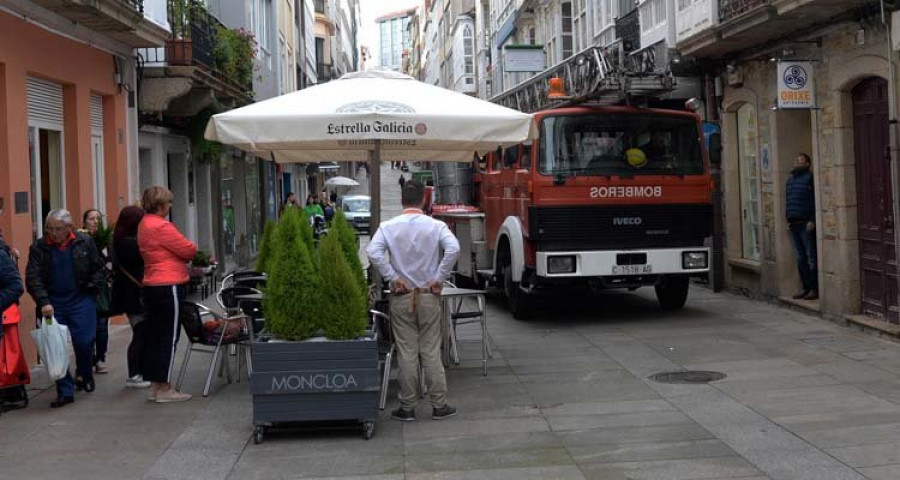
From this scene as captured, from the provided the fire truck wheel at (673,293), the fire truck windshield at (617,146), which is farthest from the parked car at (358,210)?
the fire truck windshield at (617,146)

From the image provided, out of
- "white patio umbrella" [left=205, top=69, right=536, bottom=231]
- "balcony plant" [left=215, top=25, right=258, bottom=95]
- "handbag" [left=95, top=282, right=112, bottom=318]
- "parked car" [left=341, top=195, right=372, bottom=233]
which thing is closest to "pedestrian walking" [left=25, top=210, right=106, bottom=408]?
"handbag" [left=95, top=282, right=112, bottom=318]

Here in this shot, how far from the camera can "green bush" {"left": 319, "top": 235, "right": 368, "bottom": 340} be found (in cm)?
714

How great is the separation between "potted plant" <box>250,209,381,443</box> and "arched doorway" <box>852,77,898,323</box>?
655 centimetres

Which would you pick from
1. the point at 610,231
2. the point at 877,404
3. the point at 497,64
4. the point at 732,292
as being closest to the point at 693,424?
the point at 877,404

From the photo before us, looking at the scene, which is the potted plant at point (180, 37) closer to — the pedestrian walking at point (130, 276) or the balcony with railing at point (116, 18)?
the balcony with railing at point (116, 18)

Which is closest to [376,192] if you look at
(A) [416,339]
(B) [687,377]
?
(A) [416,339]

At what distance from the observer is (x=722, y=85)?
50.8 ft

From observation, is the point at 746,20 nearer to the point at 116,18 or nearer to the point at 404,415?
the point at 404,415

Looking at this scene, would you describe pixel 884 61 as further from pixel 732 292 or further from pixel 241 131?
pixel 241 131

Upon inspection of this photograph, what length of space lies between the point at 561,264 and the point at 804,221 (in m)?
3.36

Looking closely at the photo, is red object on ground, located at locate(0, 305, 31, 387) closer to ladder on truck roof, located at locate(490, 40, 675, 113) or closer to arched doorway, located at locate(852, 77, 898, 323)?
ladder on truck roof, located at locate(490, 40, 675, 113)

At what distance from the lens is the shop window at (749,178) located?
14.8 metres

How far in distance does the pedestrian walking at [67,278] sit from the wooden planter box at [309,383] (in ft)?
7.48

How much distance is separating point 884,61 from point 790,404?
15.4 feet
